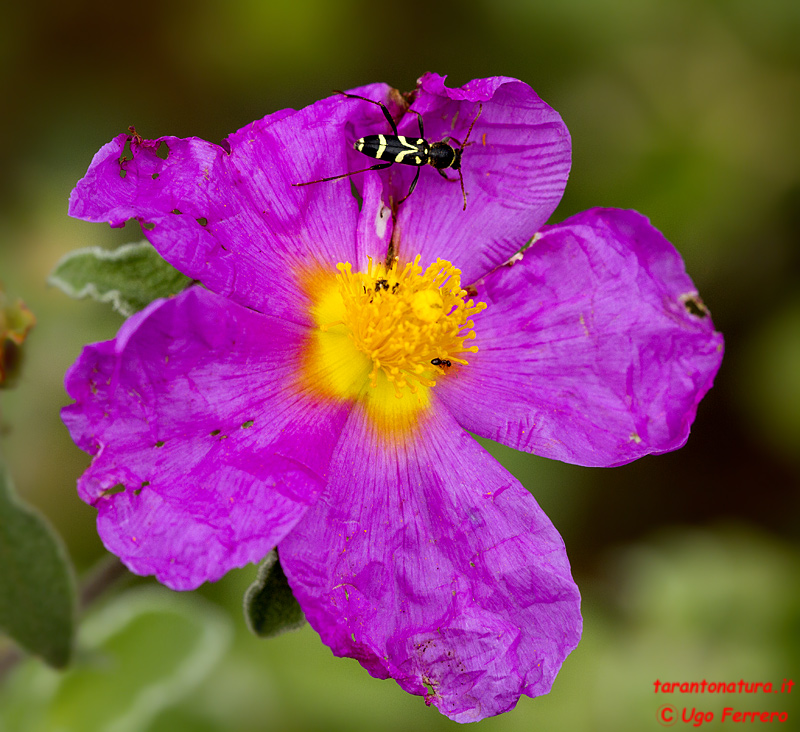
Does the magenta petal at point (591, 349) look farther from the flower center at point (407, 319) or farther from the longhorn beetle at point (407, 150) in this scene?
the longhorn beetle at point (407, 150)

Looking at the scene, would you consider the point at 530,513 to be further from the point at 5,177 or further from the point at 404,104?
the point at 5,177

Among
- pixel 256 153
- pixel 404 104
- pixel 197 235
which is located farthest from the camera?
pixel 404 104

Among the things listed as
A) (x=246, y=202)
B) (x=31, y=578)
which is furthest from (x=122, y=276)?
(x=31, y=578)

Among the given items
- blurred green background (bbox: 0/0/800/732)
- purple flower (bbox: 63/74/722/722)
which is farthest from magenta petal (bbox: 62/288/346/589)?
blurred green background (bbox: 0/0/800/732)

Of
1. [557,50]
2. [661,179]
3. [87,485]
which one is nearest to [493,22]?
[557,50]

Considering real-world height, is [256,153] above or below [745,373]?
above
